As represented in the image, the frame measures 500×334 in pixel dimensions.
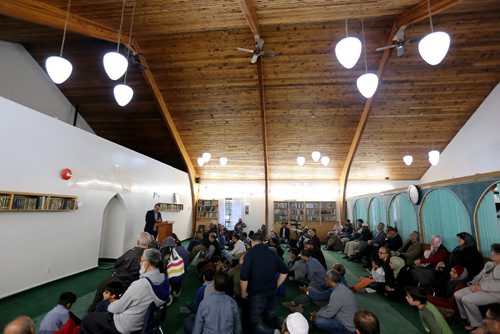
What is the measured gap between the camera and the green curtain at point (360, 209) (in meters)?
9.84

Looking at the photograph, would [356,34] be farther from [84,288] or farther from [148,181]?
[84,288]

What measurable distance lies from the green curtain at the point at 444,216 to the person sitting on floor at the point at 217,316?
4.32m

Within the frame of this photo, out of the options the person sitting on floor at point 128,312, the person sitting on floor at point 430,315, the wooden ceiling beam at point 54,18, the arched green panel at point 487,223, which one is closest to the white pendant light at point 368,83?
the person sitting on floor at point 430,315

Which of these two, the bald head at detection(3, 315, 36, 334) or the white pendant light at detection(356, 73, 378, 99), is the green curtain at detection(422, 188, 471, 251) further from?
the bald head at detection(3, 315, 36, 334)

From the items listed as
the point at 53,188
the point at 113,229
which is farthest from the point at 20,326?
the point at 113,229

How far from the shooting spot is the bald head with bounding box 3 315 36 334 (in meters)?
1.55

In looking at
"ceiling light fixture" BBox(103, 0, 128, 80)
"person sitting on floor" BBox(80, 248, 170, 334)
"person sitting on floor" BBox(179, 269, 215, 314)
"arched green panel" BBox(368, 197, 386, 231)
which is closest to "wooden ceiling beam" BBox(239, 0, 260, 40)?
"ceiling light fixture" BBox(103, 0, 128, 80)

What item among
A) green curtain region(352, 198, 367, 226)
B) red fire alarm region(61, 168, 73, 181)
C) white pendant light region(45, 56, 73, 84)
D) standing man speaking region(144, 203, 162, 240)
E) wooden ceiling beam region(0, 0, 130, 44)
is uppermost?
wooden ceiling beam region(0, 0, 130, 44)

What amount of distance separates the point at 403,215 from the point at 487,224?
110 inches

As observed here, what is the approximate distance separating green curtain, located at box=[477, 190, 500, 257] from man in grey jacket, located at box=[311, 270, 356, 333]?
2.63 meters

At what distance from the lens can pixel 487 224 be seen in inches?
160

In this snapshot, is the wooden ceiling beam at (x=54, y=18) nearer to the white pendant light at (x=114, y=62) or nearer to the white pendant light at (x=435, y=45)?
the white pendant light at (x=114, y=62)

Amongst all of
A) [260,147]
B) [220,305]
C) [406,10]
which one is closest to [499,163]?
[406,10]

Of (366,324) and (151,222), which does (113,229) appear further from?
(366,324)
